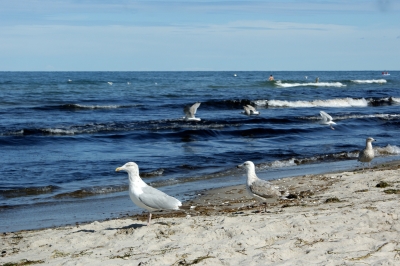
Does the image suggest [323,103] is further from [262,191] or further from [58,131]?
[262,191]

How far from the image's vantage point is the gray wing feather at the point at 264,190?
8500 millimetres

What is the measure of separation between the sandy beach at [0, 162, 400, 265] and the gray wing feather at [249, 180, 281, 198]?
0.74 feet

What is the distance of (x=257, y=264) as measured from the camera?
17.8 ft

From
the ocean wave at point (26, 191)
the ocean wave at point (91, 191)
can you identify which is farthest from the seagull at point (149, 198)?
the ocean wave at point (26, 191)

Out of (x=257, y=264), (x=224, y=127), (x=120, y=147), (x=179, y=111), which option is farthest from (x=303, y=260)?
(x=179, y=111)

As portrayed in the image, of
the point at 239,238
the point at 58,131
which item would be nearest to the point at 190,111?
the point at 58,131

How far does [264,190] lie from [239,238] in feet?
7.72

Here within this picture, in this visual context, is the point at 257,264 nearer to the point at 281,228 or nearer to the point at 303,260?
the point at 303,260

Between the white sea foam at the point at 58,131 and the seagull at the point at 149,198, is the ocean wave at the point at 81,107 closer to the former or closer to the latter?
the white sea foam at the point at 58,131

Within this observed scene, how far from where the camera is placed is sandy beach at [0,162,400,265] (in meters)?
5.67

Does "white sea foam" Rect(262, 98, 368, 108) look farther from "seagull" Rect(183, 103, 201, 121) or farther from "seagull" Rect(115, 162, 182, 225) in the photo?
"seagull" Rect(115, 162, 182, 225)

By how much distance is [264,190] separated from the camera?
337 inches

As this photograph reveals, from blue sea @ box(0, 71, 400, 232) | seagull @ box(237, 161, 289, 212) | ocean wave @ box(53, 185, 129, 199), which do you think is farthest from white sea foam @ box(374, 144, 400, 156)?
seagull @ box(237, 161, 289, 212)

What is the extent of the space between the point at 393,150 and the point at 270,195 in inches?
373
